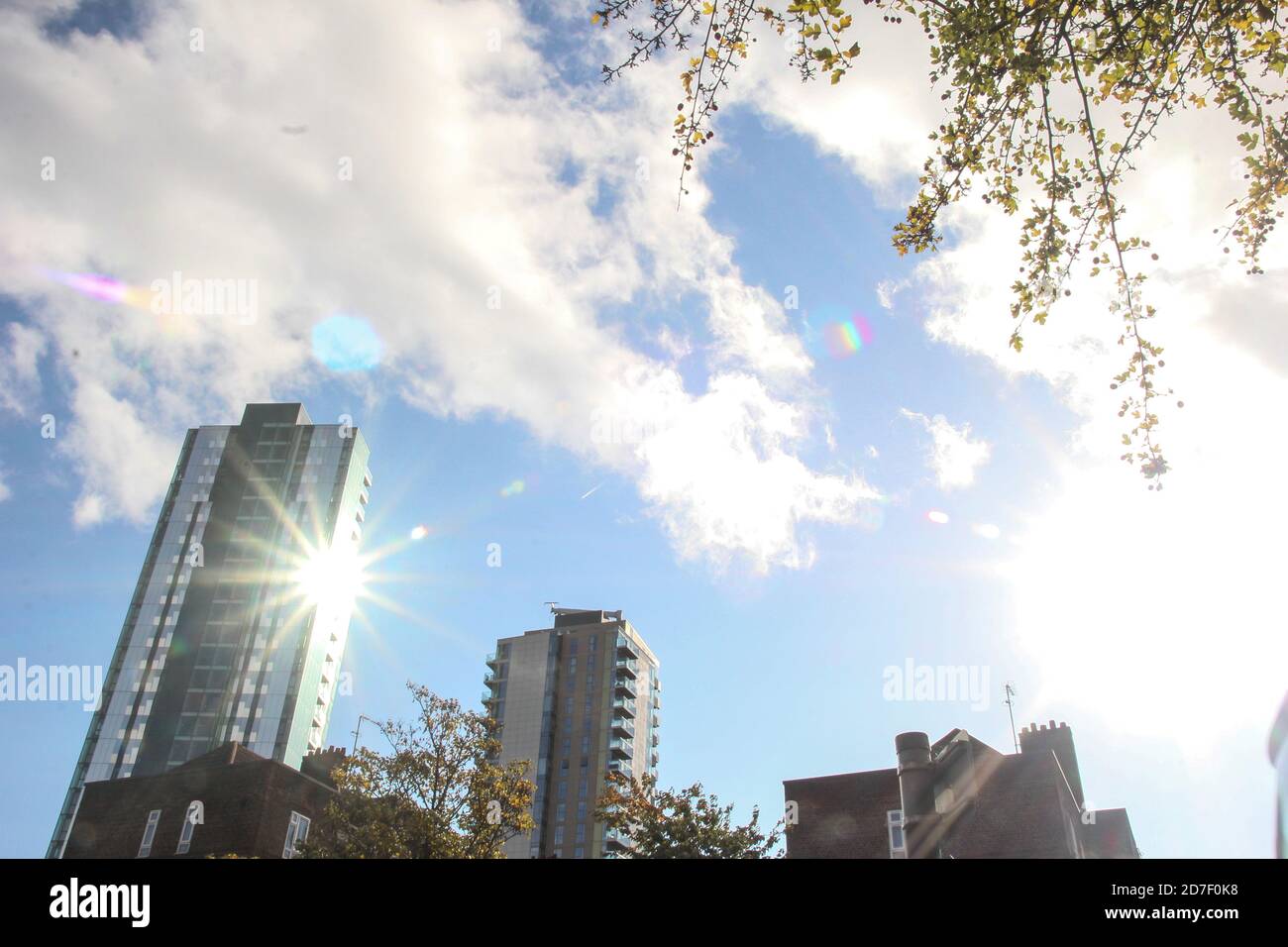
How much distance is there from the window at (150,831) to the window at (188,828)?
1543mm

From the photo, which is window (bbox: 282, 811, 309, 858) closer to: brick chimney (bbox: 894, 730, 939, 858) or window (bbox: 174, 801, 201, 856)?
window (bbox: 174, 801, 201, 856)

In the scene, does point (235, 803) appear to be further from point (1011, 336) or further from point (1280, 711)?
point (1280, 711)

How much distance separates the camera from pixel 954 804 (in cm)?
2964

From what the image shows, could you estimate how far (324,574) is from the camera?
93062 millimetres

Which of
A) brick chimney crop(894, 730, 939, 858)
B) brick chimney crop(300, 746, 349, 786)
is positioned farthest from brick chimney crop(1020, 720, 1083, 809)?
brick chimney crop(300, 746, 349, 786)

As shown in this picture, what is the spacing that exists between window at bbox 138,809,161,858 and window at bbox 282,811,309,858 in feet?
20.7

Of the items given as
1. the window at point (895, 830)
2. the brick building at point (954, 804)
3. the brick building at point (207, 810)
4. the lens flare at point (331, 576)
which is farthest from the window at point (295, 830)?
the lens flare at point (331, 576)

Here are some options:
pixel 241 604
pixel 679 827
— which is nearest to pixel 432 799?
pixel 679 827

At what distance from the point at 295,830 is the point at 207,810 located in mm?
4157

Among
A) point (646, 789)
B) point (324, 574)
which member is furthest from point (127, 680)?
point (646, 789)

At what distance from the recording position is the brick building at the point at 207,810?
125 feet

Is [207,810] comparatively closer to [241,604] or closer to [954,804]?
[954,804]
